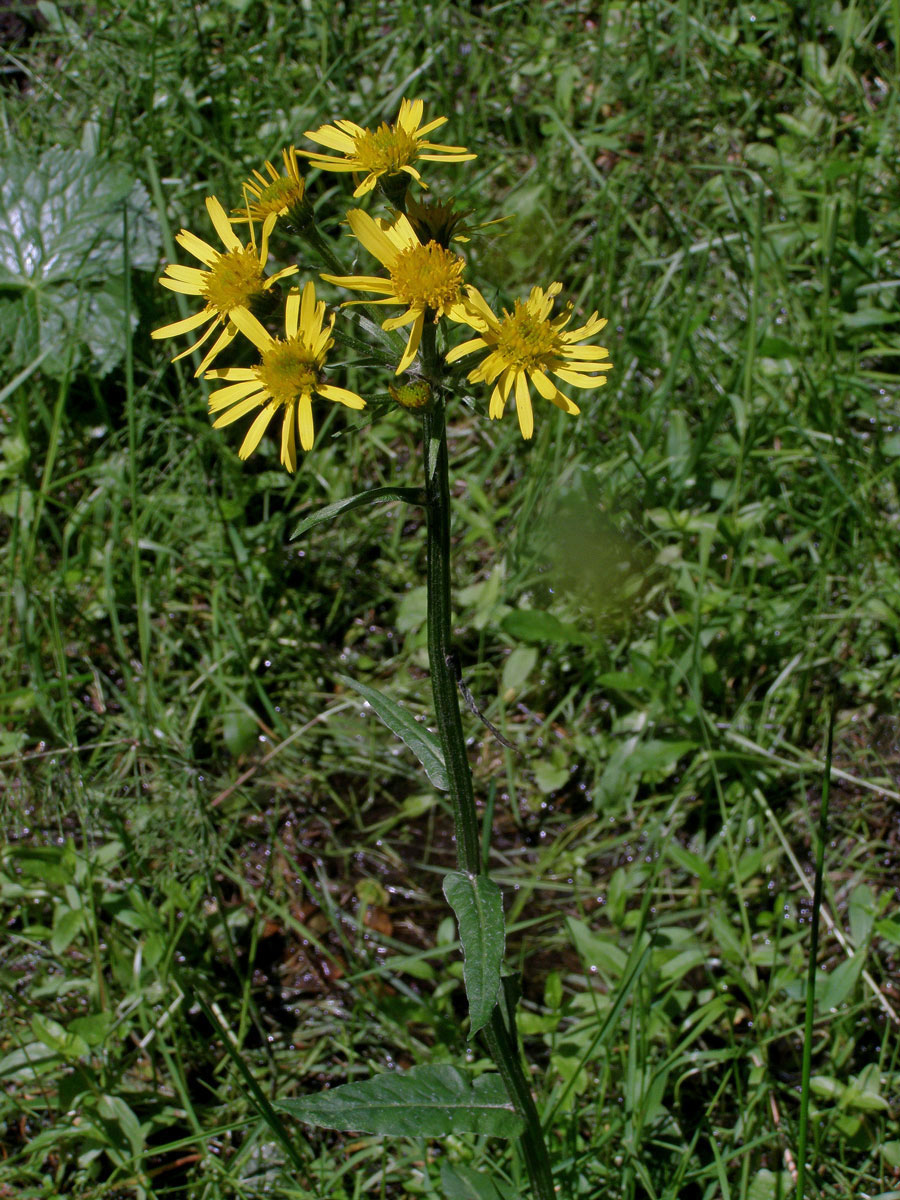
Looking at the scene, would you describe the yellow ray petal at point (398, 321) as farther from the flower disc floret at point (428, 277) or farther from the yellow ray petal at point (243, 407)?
the yellow ray petal at point (243, 407)

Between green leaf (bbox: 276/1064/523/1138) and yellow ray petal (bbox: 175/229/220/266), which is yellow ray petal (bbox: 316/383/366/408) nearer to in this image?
yellow ray petal (bbox: 175/229/220/266)

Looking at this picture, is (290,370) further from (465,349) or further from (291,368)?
(465,349)

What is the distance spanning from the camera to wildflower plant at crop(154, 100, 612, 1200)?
142cm

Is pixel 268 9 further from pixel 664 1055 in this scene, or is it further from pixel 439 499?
pixel 664 1055

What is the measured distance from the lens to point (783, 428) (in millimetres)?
3059

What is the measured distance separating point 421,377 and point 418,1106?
1186mm

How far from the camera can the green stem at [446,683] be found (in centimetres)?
142


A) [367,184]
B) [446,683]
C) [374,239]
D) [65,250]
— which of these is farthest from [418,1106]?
[65,250]

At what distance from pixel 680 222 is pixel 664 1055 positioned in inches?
113

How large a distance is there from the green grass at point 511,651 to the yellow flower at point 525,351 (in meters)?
0.18

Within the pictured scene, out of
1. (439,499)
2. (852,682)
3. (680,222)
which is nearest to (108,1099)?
(439,499)

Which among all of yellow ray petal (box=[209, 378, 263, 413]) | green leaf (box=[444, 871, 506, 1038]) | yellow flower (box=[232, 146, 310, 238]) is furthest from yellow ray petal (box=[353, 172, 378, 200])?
green leaf (box=[444, 871, 506, 1038])

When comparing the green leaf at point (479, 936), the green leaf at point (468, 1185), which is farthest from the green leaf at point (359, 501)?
the green leaf at point (468, 1185)

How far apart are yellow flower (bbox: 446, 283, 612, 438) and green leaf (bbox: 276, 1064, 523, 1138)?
42.6 inches
